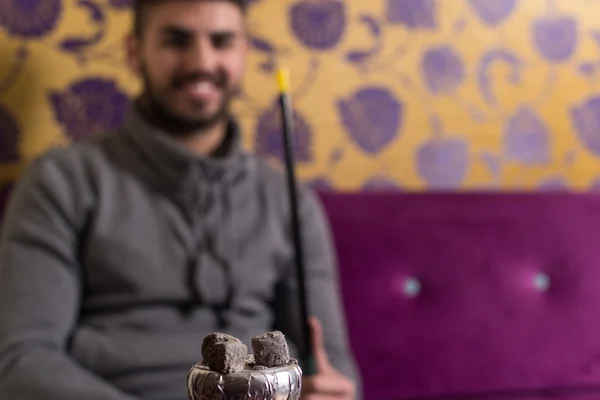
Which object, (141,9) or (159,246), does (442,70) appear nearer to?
(141,9)

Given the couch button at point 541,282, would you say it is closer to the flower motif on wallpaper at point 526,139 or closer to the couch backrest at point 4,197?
the flower motif on wallpaper at point 526,139

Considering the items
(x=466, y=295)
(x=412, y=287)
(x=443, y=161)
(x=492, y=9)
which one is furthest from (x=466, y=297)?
(x=492, y=9)

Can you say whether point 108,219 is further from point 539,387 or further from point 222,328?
point 539,387

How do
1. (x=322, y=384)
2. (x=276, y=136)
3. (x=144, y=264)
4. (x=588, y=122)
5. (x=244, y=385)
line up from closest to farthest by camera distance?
(x=244, y=385) → (x=322, y=384) → (x=144, y=264) → (x=276, y=136) → (x=588, y=122)

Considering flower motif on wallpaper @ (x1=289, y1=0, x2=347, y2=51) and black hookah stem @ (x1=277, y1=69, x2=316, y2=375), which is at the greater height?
flower motif on wallpaper @ (x1=289, y1=0, x2=347, y2=51)

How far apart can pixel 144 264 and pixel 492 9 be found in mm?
1130

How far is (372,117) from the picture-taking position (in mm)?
1613

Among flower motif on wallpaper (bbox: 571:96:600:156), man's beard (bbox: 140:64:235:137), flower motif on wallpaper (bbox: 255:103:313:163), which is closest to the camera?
man's beard (bbox: 140:64:235:137)

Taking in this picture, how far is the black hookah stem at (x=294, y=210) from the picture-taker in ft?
1.69

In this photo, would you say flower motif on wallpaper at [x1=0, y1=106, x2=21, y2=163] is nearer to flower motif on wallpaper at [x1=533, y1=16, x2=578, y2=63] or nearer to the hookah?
the hookah

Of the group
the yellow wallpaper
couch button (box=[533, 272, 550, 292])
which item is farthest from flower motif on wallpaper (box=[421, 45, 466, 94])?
couch button (box=[533, 272, 550, 292])

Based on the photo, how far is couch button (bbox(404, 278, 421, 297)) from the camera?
1364mm

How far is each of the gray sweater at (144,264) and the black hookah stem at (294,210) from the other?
15.2 inches

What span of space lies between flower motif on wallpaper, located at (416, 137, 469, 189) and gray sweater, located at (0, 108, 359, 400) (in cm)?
48
